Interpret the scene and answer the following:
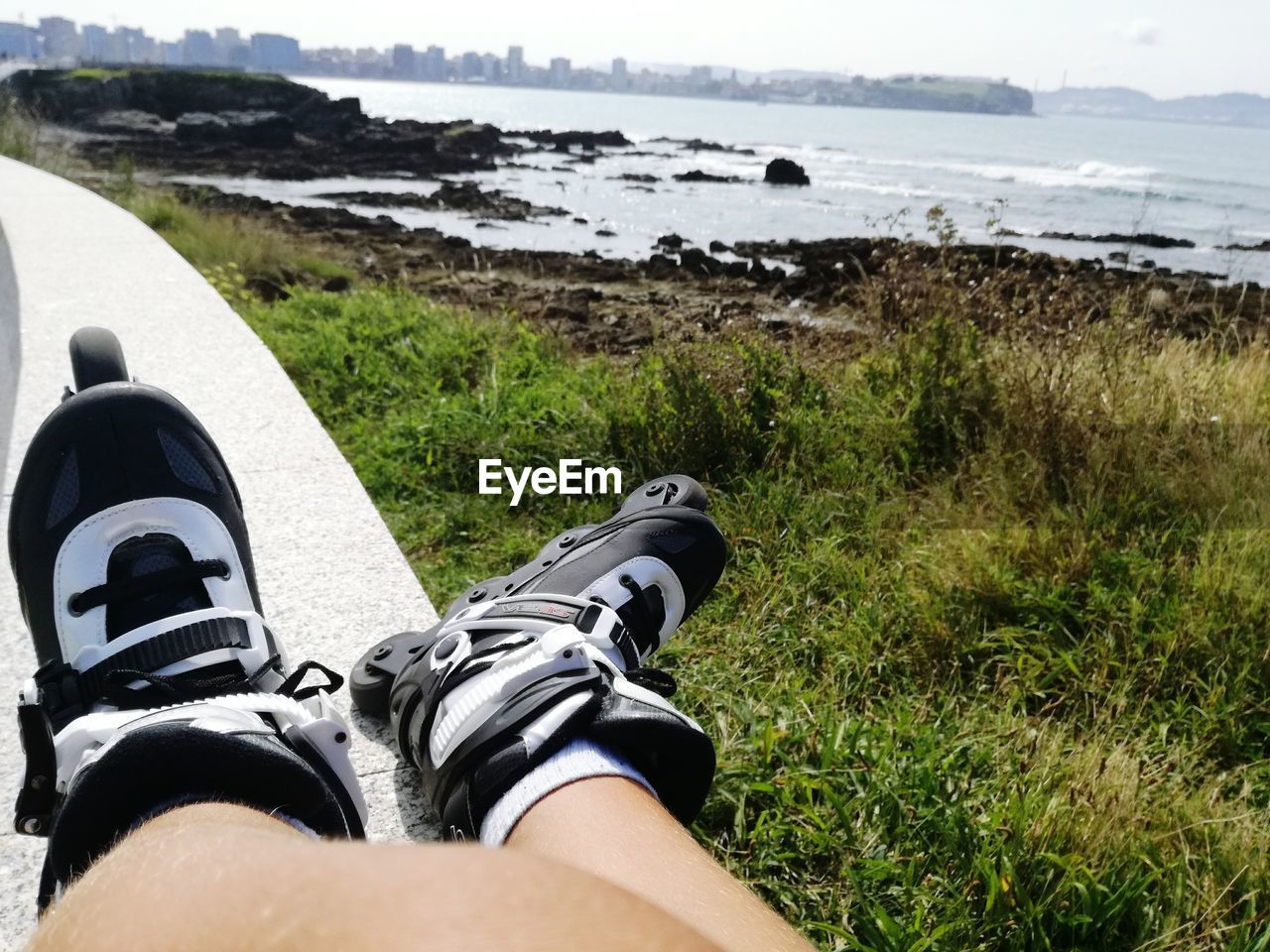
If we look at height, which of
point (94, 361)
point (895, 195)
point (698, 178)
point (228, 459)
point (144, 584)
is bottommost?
point (228, 459)

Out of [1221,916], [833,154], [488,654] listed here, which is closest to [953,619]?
[1221,916]

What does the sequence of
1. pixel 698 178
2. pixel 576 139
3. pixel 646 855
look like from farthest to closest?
pixel 576 139 < pixel 698 178 < pixel 646 855

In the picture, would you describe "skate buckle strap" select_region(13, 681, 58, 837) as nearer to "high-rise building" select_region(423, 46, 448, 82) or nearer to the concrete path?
the concrete path

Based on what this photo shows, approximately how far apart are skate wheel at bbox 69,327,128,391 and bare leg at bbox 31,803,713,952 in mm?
1240

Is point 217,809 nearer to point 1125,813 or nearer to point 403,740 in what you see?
point 403,740

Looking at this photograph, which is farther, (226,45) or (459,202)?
(226,45)

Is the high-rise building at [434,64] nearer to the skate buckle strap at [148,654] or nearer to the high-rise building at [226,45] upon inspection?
the high-rise building at [226,45]

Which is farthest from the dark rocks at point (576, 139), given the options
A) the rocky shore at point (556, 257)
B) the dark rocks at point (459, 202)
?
the dark rocks at point (459, 202)

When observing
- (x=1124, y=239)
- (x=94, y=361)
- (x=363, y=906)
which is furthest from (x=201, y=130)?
(x=363, y=906)

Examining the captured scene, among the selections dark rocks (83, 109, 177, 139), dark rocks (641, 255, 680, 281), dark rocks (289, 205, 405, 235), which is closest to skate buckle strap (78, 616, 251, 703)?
dark rocks (641, 255, 680, 281)

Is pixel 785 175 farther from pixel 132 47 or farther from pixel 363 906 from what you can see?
pixel 132 47

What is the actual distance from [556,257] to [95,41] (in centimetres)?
17597

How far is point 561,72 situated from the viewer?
522 ft

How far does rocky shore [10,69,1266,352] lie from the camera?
4.95 metres
